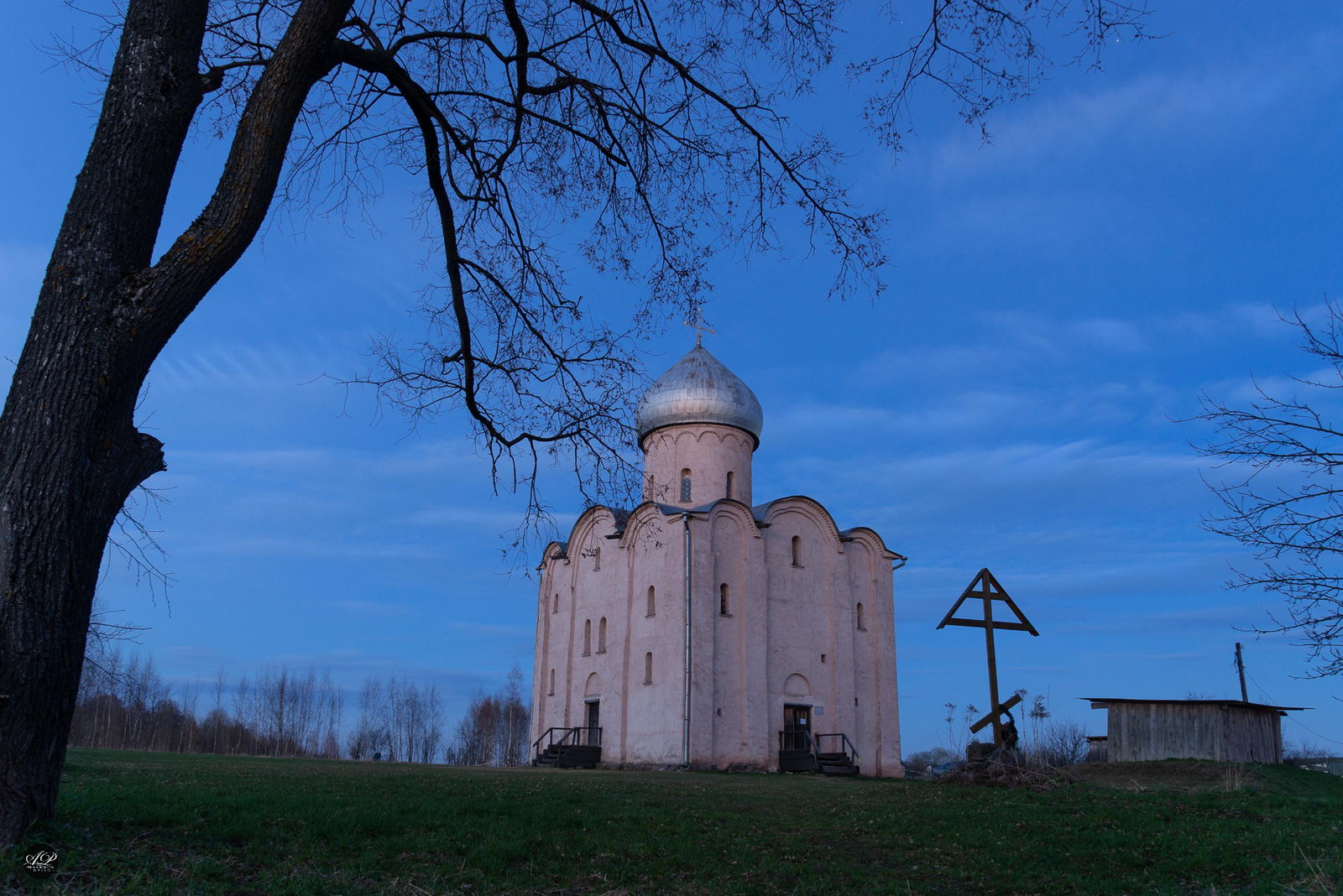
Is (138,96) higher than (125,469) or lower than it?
higher

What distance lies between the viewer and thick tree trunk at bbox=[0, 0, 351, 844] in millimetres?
5109

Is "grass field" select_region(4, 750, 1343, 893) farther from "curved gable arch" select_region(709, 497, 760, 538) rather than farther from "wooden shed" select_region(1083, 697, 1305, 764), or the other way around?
"curved gable arch" select_region(709, 497, 760, 538)

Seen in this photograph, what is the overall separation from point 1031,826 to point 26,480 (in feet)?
34.2

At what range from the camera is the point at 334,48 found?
6.50 metres

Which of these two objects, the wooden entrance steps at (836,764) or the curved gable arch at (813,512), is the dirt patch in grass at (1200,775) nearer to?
the wooden entrance steps at (836,764)

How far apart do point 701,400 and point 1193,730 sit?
1667 cm

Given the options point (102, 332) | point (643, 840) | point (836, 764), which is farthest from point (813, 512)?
point (102, 332)

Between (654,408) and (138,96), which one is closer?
(138,96)

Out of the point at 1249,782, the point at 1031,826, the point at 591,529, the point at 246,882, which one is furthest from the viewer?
the point at 591,529

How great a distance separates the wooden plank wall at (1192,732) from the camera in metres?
23.5

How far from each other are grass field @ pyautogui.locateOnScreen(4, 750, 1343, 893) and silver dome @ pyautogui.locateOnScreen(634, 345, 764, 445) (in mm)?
18269

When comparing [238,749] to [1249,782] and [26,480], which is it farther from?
[26,480]

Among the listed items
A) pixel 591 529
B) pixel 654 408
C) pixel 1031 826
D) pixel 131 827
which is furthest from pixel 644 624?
pixel 131 827

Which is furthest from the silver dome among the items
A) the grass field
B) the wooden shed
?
the grass field
